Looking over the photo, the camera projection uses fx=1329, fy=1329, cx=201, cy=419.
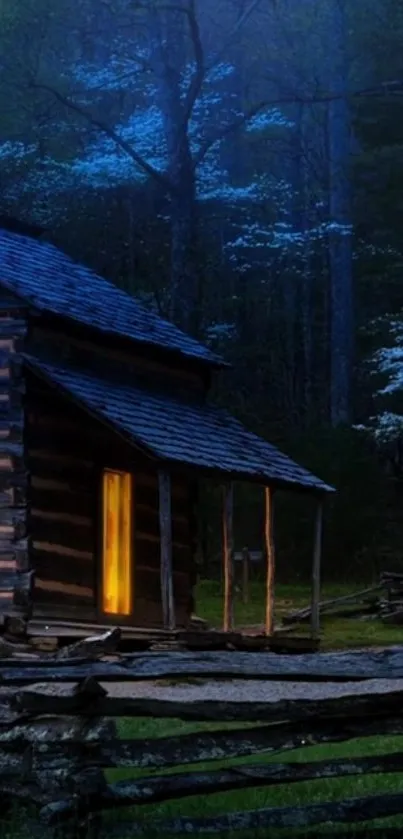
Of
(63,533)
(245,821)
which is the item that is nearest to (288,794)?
(245,821)

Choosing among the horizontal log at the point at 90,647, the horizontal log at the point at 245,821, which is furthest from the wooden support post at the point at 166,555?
the horizontal log at the point at 245,821

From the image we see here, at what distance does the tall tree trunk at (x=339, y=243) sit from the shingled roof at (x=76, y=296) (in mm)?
12075

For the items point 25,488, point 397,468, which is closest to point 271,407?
point 397,468

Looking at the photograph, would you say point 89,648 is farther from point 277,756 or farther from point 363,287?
point 363,287

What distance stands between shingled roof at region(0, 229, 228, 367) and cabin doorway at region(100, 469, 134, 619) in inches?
79.2

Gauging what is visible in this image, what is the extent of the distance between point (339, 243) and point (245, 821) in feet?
92.7

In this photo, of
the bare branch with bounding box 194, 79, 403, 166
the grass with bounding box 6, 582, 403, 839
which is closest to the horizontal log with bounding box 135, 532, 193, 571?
the grass with bounding box 6, 582, 403, 839

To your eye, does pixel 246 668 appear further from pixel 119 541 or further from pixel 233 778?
pixel 119 541

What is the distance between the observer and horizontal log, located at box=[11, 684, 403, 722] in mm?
6414

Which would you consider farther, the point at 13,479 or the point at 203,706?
the point at 13,479

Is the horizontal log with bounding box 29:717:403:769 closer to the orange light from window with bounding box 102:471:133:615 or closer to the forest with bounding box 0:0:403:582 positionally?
the orange light from window with bounding box 102:471:133:615

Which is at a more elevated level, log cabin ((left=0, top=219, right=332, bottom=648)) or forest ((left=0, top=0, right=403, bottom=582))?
forest ((left=0, top=0, right=403, bottom=582))

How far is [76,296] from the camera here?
18406mm

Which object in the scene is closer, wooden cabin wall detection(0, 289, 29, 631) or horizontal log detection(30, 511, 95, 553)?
wooden cabin wall detection(0, 289, 29, 631)
